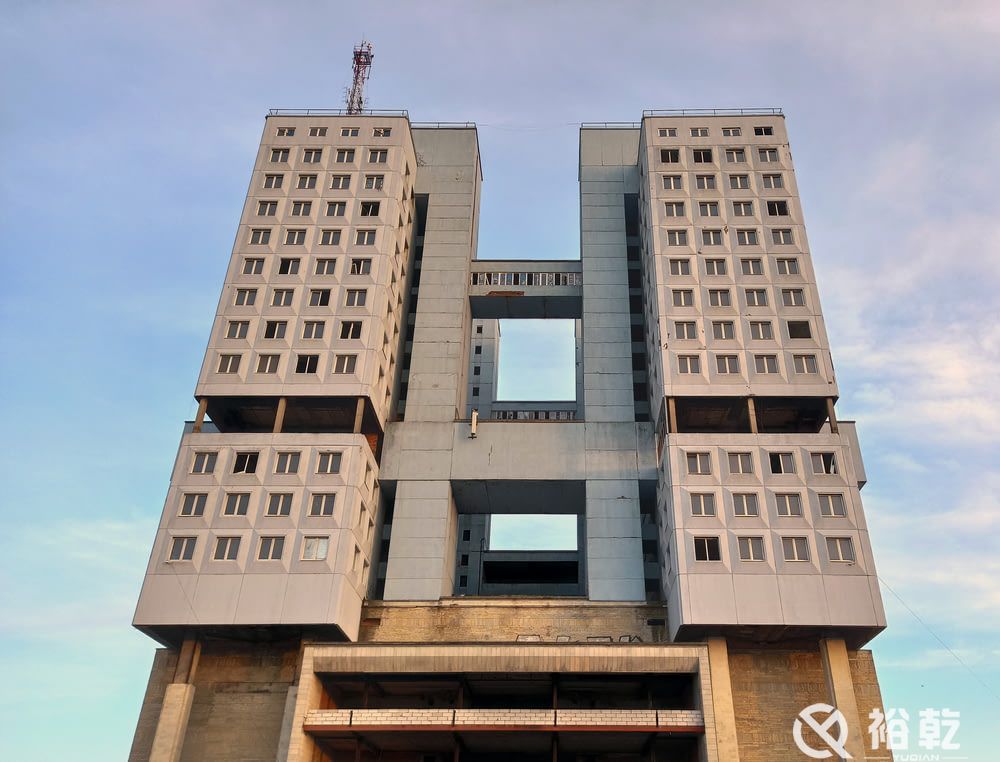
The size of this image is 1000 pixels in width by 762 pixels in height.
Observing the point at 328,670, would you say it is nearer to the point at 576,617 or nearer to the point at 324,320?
the point at 576,617

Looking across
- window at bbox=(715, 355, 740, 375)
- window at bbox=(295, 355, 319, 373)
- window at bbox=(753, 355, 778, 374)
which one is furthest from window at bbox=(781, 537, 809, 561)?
window at bbox=(295, 355, 319, 373)

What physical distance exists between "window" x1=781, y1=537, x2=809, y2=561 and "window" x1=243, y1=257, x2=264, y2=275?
44.3 m

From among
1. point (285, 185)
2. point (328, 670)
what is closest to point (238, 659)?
point (328, 670)

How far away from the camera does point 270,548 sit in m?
53.3

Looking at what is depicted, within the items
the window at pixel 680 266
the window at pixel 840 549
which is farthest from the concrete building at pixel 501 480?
the window at pixel 680 266

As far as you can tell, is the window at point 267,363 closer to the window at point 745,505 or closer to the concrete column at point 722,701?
the window at point 745,505

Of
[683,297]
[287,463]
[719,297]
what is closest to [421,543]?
Answer: [287,463]

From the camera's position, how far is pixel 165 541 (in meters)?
53.2

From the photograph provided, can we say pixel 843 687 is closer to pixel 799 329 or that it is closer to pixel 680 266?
pixel 799 329

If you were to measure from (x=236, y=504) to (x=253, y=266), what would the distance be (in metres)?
20.8

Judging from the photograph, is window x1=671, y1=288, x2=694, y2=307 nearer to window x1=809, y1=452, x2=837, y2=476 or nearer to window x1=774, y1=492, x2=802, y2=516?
window x1=809, y1=452, x2=837, y2=476

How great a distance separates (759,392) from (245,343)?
38389 mm

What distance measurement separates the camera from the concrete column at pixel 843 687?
156ft

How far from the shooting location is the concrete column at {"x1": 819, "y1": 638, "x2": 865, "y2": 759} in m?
47.7
